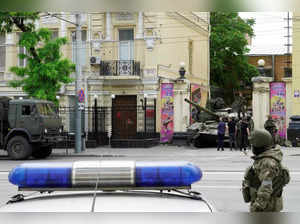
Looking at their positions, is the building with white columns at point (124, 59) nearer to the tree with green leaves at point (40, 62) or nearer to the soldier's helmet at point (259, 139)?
the tree with green leaves at point (40, 62)

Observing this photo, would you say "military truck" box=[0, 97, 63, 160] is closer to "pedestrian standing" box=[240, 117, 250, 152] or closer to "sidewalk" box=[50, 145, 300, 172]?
"sidewalk" box=[50, 145, 300, 172]

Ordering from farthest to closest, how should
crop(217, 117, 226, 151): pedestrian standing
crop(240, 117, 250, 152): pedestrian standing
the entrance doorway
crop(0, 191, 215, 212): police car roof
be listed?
the entrance doorway → crop(217, 117, 226, 151): pedestrian standing → crop(240, 117, 250, 152): pedestrian standing → crop(0, 191, 215, 212): police car roof

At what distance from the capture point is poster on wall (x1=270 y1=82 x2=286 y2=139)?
29.7 m

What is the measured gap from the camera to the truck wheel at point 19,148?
76.4ft

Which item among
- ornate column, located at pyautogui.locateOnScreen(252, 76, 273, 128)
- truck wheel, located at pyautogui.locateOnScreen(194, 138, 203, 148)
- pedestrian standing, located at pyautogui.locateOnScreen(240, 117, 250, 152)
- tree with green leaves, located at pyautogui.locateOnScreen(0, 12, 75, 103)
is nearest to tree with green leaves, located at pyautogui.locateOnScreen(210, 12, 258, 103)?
ornate column, located at pyautogui.locateOnScreen(252, 76, 273, 128)

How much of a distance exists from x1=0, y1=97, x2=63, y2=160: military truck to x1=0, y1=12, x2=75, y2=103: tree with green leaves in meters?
2.41

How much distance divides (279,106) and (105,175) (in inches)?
1105

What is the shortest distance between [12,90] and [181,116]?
39.0 feet

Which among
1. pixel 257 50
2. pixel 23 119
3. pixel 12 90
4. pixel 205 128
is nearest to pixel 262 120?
pixel 205 128

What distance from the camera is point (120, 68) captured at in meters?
33.8

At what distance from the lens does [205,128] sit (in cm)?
2975

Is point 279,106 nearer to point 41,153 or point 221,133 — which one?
point 221,133

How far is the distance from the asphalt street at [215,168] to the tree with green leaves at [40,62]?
3.30m

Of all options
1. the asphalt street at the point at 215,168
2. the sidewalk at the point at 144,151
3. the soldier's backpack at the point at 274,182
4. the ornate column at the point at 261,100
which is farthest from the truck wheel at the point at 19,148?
the soldier's backpack at the point at 274,182
